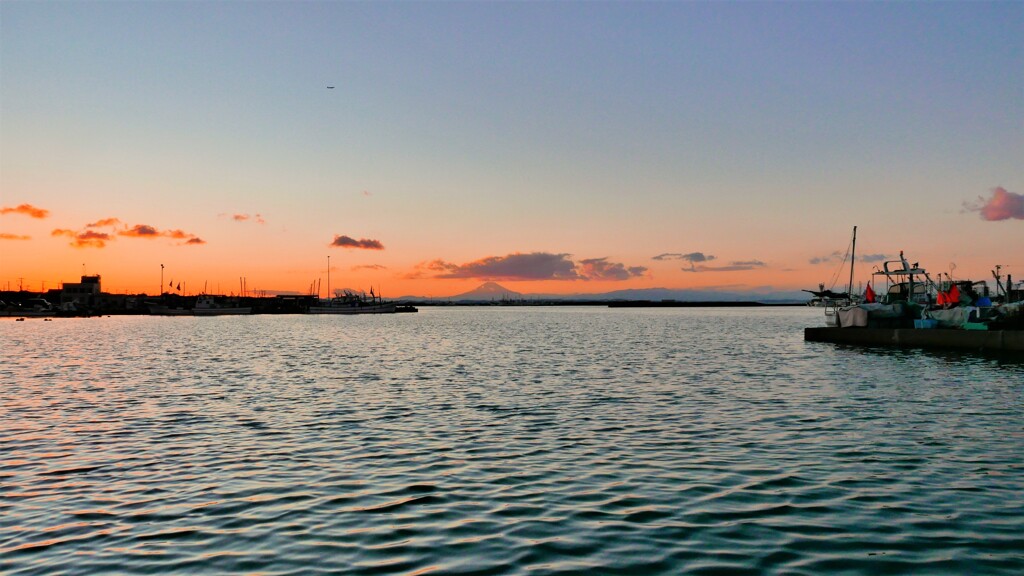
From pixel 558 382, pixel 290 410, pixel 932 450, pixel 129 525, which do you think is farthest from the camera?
pixel 558 382

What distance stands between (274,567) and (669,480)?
829 cm

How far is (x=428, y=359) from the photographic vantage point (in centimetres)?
5328

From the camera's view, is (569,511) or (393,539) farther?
(569,511)

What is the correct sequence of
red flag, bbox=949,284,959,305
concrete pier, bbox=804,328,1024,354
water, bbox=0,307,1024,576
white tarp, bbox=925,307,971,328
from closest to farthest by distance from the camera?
water, bbox=0,307,1024,576, concrete pier, bbox=804,328,1024,354, white tarp, bbox=925,307,971,328, red flag, bbox=949,284,959,305

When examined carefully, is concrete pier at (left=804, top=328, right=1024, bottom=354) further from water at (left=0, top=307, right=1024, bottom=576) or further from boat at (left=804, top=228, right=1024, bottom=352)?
water at (left=0, top=307, right=1024, bottom=576)

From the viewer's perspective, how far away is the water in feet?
34.9

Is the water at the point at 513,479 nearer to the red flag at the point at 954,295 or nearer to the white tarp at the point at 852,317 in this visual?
the white tarp at the point at 852,317

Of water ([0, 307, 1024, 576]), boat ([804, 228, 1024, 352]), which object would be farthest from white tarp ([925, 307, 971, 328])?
water ([0, 307, 1024, 576])

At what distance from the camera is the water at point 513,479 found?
10.6 m

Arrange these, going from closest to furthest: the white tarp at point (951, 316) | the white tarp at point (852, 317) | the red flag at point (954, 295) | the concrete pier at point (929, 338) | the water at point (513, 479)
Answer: the water at point (513, 479) < the concrete pier at point (929, 338) < the white tarp at point (951, 316) < the red flag at point (954, 295) < the white tarp at point (852, 317)

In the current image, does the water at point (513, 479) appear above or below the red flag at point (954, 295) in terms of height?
below

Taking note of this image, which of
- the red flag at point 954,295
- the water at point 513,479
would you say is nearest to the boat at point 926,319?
the red flag at point 954,295

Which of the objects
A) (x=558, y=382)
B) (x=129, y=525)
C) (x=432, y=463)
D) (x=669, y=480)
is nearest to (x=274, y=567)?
(x=129, y=525)

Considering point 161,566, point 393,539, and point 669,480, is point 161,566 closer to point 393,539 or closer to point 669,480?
point 393,539
